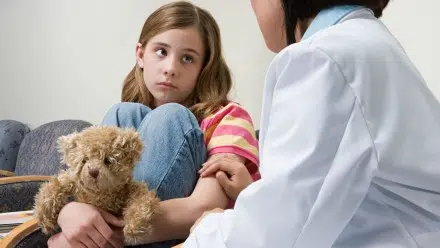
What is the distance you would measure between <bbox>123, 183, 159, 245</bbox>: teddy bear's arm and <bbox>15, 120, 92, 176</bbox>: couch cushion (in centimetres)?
157

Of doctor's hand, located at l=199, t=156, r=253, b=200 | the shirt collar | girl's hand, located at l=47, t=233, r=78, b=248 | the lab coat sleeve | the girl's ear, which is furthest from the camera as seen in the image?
the girl's ear

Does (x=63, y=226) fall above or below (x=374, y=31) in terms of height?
below

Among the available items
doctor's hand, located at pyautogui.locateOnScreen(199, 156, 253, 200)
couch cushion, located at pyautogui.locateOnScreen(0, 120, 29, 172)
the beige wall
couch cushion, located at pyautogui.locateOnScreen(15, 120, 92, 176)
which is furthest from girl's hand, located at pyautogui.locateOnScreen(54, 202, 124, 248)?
couch cushion, located at pyautogui.locateOnScreen(0, 120, 29, 172)

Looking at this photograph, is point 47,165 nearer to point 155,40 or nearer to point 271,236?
point 155,40

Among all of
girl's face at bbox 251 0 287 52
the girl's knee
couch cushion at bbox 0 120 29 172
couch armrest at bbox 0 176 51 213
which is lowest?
couch cushion at bbox 0 120 29 172

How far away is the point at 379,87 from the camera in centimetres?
63

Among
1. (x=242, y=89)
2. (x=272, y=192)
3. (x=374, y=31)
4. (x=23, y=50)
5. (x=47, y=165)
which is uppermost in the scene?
(x=374, y=31)

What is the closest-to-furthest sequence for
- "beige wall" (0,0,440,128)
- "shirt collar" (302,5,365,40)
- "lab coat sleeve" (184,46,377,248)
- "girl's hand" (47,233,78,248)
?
"lab coat sleeve" (184,46,377,248), "shirt collar" (302,5,365,40), "girl's hand" (47,233,78,248), "beige wall" (0,0,440,128)

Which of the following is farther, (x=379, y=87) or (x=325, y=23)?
(x=325, y=23)

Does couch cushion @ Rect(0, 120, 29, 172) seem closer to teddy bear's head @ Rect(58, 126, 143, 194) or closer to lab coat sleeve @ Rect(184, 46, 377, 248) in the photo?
teddy bear's head @ Rect(58, 126, 143, 194)

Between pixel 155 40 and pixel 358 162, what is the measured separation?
3.12ft

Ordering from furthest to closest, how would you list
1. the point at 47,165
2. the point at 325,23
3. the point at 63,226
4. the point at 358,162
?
the point at 47,165 < the point at 63,226 < the point at 325,23 < the point at 358,162

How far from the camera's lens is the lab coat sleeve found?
0.60 m

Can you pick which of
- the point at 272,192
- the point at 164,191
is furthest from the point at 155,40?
the point at 272,192
